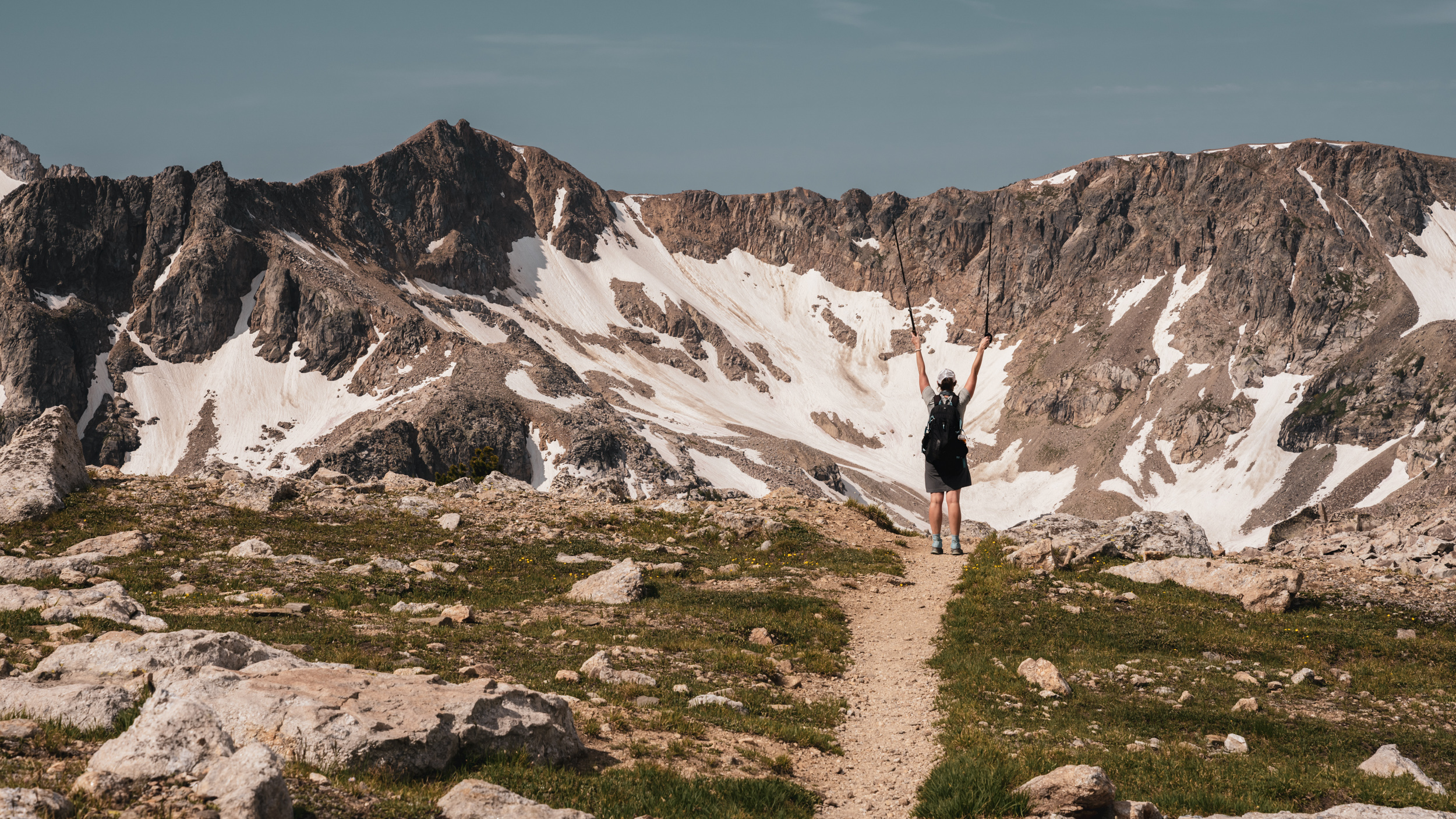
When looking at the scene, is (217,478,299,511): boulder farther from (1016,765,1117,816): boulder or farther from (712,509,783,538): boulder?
(1016,765,1117,816): boulder

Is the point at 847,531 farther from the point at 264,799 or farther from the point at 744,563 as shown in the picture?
the point at 264,799

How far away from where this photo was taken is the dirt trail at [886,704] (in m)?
11.1

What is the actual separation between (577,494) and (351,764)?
33349mm

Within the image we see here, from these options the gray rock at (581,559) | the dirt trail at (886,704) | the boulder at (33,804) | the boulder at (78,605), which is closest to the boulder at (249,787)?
the boulder at (33,804)

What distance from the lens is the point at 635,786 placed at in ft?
32.5

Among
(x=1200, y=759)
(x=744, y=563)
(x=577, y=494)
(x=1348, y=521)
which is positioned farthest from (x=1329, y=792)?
(x=1348, y=521)

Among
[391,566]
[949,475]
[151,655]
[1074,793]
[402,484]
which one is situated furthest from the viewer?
[402,484]

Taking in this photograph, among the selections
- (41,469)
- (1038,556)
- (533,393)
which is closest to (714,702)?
(1038,556)

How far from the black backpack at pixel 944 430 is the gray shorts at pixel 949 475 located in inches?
7.4

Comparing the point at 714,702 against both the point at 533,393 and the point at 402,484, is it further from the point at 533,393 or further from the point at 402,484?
the point at 533,393

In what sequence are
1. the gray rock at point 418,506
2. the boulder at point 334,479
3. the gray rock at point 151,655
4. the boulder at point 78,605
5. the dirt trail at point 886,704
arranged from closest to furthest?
the dirt trail at point 886,704 < the gray rock at point 151,655 < the boulder at point 78,605 < the gray rock at point 418,506 < the boulder at point 334,479

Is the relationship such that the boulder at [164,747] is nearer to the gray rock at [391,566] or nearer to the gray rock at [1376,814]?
the gray rock at [1376,814]

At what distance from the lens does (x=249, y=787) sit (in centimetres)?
718

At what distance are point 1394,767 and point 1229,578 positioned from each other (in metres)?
13.2
